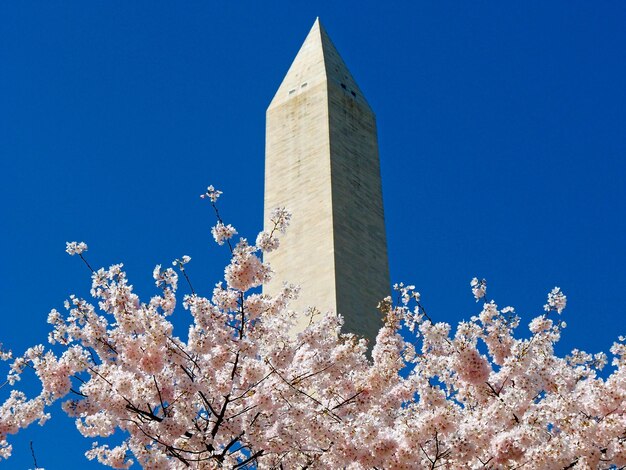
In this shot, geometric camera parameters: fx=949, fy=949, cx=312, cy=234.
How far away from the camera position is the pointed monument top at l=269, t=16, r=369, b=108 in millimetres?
27281

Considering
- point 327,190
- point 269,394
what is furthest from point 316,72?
point 269,394

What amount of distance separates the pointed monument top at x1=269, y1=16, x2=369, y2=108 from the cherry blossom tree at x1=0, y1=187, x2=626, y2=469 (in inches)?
664

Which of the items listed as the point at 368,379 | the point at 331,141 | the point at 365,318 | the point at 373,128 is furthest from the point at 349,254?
the point at 368,379

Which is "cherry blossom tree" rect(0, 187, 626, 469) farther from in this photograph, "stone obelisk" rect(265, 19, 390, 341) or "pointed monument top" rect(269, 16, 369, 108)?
"pointed monument top" rect(269, 16, 369, 108)

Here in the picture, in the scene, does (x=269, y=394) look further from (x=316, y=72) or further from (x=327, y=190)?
(x=316, y=72)

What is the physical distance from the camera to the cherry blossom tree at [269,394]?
926 centimetres

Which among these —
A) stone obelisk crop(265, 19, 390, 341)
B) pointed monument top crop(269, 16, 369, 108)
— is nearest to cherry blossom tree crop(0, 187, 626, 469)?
stone obelisk crop(265, 19, 390, 341)

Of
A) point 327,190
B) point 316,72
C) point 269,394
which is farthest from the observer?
point 316,72

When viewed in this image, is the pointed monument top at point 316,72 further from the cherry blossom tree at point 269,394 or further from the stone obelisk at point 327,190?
the cherry blossom tree at point 269,394

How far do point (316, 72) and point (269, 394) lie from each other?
18421 mm

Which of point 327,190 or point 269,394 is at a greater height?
point 327,190

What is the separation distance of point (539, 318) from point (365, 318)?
12.4 metres

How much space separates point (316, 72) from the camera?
27453mm

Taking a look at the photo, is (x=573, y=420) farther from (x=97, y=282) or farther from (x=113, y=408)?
(x=97, y=282)
